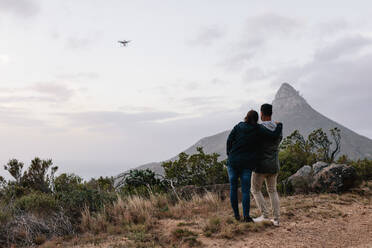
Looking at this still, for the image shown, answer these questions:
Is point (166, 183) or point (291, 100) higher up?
point (291, 100)

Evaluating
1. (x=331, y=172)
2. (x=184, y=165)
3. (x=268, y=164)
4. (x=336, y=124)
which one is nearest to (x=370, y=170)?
(x=331, y=172)

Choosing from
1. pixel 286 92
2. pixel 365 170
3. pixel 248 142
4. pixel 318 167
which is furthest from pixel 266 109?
pixel 286 92

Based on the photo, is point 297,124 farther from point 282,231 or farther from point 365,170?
point 282,231

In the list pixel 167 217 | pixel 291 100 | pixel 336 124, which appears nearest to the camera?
pixel 167 217

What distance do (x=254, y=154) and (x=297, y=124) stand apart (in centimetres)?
14724

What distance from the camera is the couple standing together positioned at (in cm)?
673

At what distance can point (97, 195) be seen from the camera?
9055mm

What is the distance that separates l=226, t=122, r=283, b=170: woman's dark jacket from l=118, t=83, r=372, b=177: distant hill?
109 metres

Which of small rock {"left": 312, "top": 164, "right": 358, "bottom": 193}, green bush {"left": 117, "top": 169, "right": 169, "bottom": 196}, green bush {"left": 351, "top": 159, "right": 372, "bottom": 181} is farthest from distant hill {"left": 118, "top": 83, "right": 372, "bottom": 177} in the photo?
small rock {"left": 312, "top": 164, "right": 358, "bottom": 193}

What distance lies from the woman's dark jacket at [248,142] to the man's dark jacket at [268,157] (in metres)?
0.08

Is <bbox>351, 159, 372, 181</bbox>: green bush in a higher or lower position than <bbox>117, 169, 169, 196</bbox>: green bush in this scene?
lower

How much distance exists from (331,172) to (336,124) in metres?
143

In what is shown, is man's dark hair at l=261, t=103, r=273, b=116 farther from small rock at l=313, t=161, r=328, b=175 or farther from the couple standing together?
small rock at l=313, t=161, r=328, b=175

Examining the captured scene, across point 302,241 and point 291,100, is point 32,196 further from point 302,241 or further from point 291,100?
point 291,100
